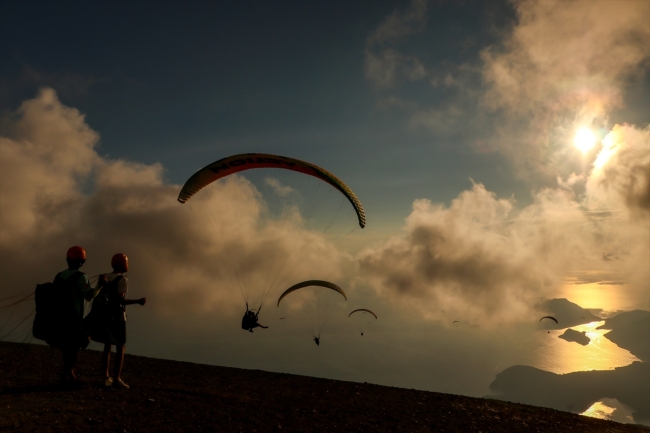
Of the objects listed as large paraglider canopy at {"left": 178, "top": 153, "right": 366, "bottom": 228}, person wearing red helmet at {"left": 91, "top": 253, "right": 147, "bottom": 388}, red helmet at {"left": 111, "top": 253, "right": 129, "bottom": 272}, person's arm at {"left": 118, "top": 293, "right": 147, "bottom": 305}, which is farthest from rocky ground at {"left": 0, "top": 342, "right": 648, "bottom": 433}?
large paraglider canopy at {"left": 178, "top": 153, "right": 366, "bottom": 228}

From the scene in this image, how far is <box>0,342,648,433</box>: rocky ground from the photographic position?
8.12 metres

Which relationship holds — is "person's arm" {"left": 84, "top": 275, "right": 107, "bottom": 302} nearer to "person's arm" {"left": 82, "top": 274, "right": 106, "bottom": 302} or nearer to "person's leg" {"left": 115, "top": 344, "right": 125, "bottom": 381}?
"person's arm" {"left": 82, "top": 274, "right": 106, "bottom": 302}

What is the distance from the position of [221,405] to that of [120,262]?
468 cm

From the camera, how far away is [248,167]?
16.3m

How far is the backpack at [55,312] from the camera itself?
884 centimetres

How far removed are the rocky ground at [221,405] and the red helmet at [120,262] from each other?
3.12 metres

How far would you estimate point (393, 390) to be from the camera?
50.2 ft

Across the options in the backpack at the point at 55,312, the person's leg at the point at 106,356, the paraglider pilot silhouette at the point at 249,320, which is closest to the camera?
the backpack at the point at 55,312

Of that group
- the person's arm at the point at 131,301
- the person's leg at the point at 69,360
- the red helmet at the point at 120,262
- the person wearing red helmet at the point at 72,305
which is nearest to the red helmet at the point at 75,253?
the person wearing red helmet at the point at 72,305

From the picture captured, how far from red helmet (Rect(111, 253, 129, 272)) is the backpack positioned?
2.78ft

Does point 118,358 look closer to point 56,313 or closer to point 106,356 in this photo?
point 106,356

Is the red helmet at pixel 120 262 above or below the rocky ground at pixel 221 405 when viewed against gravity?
above

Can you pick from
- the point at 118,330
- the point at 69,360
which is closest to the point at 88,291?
the point at 118,330

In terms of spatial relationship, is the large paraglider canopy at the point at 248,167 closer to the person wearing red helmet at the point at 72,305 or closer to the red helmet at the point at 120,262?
the red helmet at the point at 120,262
